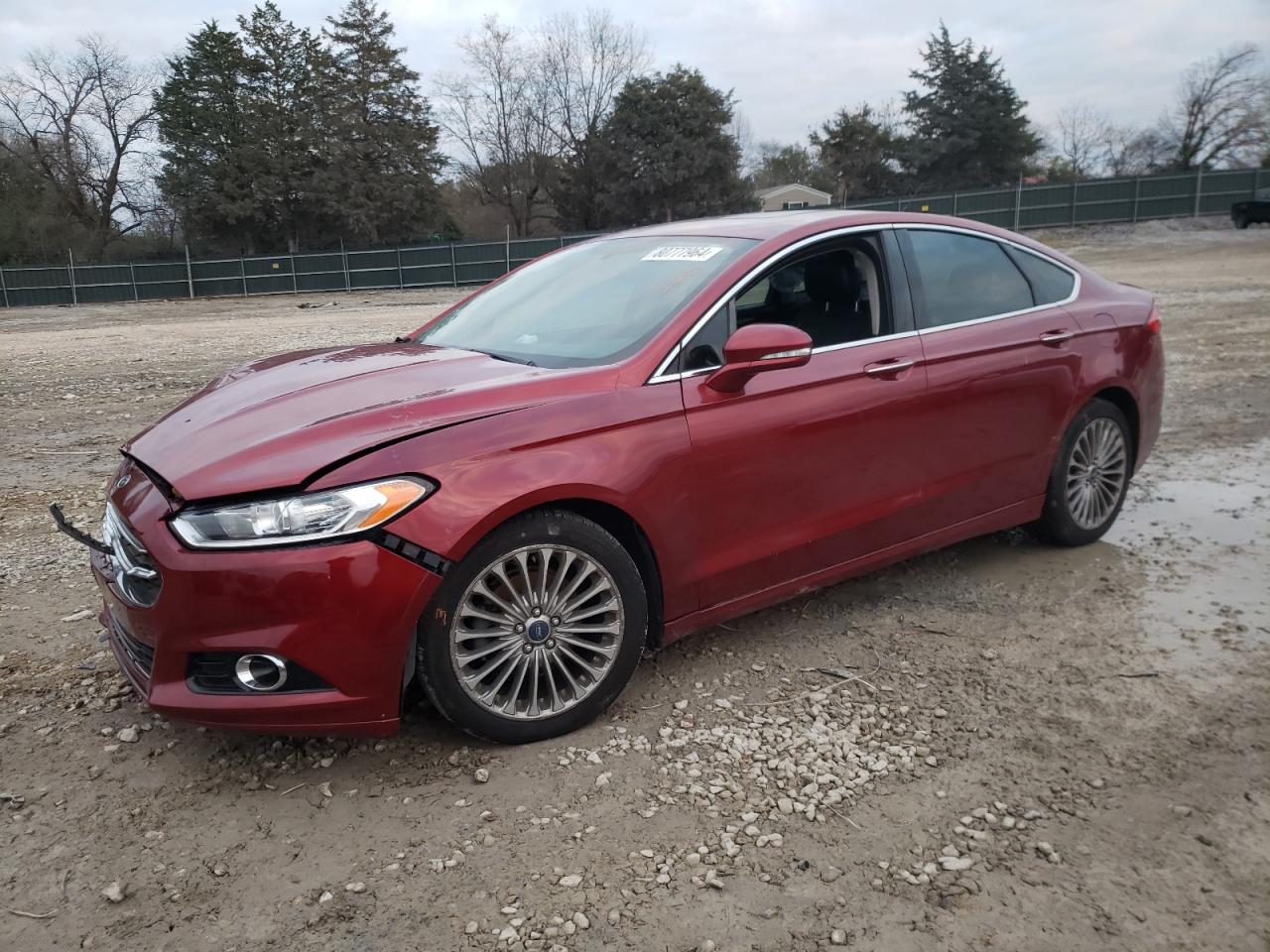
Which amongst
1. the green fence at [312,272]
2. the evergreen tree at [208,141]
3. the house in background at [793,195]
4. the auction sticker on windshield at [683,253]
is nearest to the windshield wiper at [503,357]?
the auction sticker on windshield at [683,253]

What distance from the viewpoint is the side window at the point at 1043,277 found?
455 centimetres

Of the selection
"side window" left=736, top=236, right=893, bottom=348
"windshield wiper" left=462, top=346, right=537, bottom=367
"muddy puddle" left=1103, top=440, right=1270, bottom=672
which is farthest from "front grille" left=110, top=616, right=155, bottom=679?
"muddy puddle" left=1103, top=440, right=1270, bottom=672

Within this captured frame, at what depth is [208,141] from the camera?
4600 cm

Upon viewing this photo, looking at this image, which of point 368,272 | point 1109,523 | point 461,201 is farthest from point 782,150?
point 1109,523

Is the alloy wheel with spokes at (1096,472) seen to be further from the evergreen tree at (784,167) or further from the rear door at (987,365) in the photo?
the evergreen tree at (784,167)

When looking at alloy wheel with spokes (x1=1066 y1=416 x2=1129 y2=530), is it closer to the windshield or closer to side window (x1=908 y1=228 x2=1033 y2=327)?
side window (x1=908 y1=228 x2=1033 y2=327)

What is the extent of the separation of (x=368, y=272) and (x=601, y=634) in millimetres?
37262

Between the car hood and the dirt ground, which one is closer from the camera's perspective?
the dirt ground

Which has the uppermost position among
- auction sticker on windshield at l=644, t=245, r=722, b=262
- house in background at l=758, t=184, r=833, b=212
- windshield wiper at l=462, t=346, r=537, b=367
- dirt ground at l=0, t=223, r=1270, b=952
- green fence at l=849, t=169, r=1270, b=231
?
house in background at l=758, t=184, r=833, b=212

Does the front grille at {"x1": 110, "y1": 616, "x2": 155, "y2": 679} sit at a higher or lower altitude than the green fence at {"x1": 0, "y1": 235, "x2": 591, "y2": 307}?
lower

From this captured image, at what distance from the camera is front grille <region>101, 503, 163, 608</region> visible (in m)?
2.76

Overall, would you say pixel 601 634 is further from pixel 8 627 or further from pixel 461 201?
pixel 461 201

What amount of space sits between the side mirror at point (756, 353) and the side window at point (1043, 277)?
5.80 ft

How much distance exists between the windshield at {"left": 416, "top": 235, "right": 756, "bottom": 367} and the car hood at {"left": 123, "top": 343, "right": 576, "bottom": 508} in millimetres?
227
